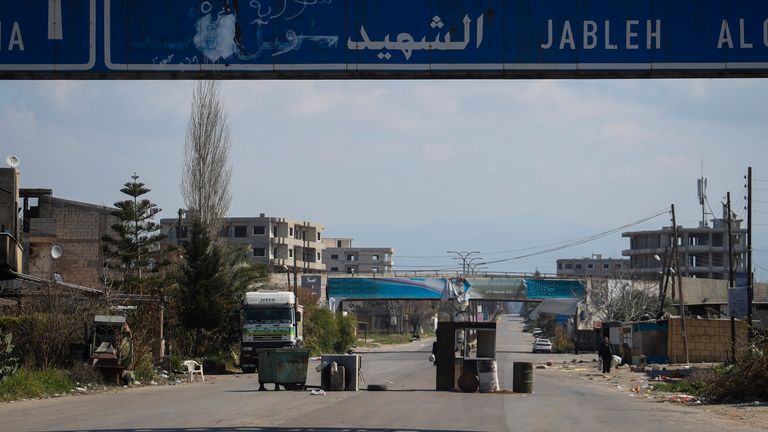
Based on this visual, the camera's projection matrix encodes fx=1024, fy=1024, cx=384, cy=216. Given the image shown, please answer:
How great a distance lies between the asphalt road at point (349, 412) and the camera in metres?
18.7

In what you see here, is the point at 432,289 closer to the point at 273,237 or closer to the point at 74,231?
the point at 74,231

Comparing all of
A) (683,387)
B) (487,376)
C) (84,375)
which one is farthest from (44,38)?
(683,387)

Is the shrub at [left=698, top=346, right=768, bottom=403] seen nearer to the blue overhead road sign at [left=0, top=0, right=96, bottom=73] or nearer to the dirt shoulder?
the dirt shoulder

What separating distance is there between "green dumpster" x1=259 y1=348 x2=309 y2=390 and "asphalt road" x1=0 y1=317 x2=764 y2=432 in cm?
87

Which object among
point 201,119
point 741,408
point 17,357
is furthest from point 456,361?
point 201,119

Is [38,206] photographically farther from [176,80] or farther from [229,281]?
[176,80]

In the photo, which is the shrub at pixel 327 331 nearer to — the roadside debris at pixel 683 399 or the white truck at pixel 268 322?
the white truck at pixel 268 322

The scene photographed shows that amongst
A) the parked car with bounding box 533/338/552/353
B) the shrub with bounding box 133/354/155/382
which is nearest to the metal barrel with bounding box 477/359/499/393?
the shrub with bounding box 133/354/155/382

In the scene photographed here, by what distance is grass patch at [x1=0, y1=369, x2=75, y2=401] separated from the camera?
27391 millimetres

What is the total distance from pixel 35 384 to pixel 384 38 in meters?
18.9

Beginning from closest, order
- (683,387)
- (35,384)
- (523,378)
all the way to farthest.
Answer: (35,384) < (523,378) < (683,387)

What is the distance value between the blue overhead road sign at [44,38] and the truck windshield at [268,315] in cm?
3389

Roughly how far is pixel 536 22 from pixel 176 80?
5.21 metres

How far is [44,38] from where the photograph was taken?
1441 centimetres
